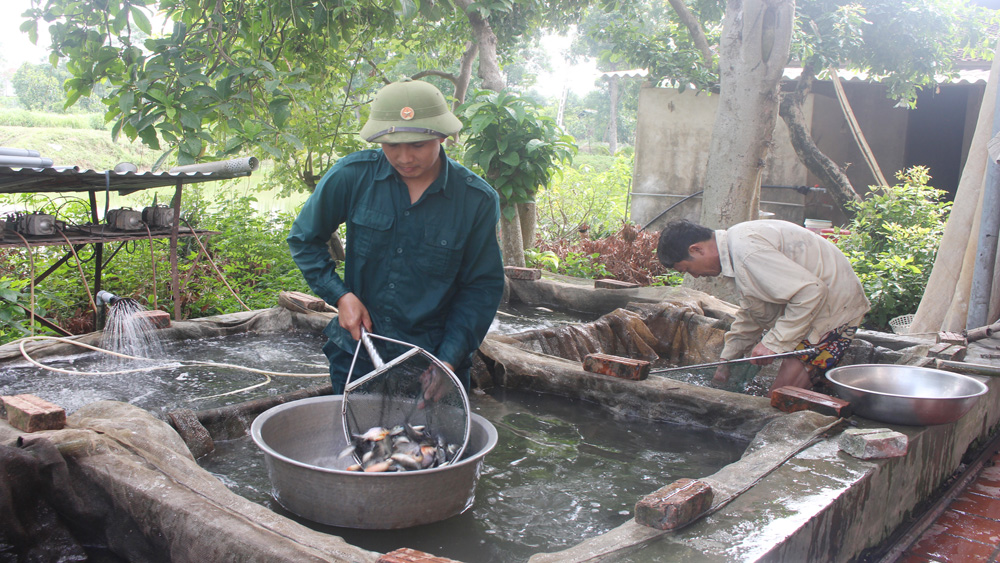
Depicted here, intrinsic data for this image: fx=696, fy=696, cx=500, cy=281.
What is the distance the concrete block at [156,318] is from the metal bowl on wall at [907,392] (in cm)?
411

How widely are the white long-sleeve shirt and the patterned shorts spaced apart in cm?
5

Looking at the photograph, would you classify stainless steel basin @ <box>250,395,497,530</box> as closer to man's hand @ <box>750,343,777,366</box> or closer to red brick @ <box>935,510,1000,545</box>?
man's hand @ <box>750,343,777,366</box>

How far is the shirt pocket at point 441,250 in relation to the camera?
2703 mm

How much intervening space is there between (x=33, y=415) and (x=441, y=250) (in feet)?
5.04

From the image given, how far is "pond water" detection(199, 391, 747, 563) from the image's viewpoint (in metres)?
2.44

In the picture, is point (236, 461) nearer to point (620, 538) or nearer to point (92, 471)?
point (92, 471)

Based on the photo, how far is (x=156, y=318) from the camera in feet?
15.3

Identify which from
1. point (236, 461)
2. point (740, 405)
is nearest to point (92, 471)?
point (236, 461)

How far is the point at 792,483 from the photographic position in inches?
97.6

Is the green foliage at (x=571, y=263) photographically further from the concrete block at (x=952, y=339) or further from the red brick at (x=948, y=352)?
the red brick at (x=948, y=352)

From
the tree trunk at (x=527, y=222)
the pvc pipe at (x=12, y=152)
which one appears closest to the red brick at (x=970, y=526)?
the pvc pipe at (x=12, y=152)

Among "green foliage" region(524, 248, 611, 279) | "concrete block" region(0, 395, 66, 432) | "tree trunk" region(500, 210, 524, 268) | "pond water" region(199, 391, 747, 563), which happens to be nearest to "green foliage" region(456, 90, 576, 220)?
"tree trunk" region(500, 210, 524, 268)

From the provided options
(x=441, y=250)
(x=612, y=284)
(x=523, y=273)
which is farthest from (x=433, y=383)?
(x=523, y=273)

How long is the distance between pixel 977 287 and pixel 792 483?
3.23m
